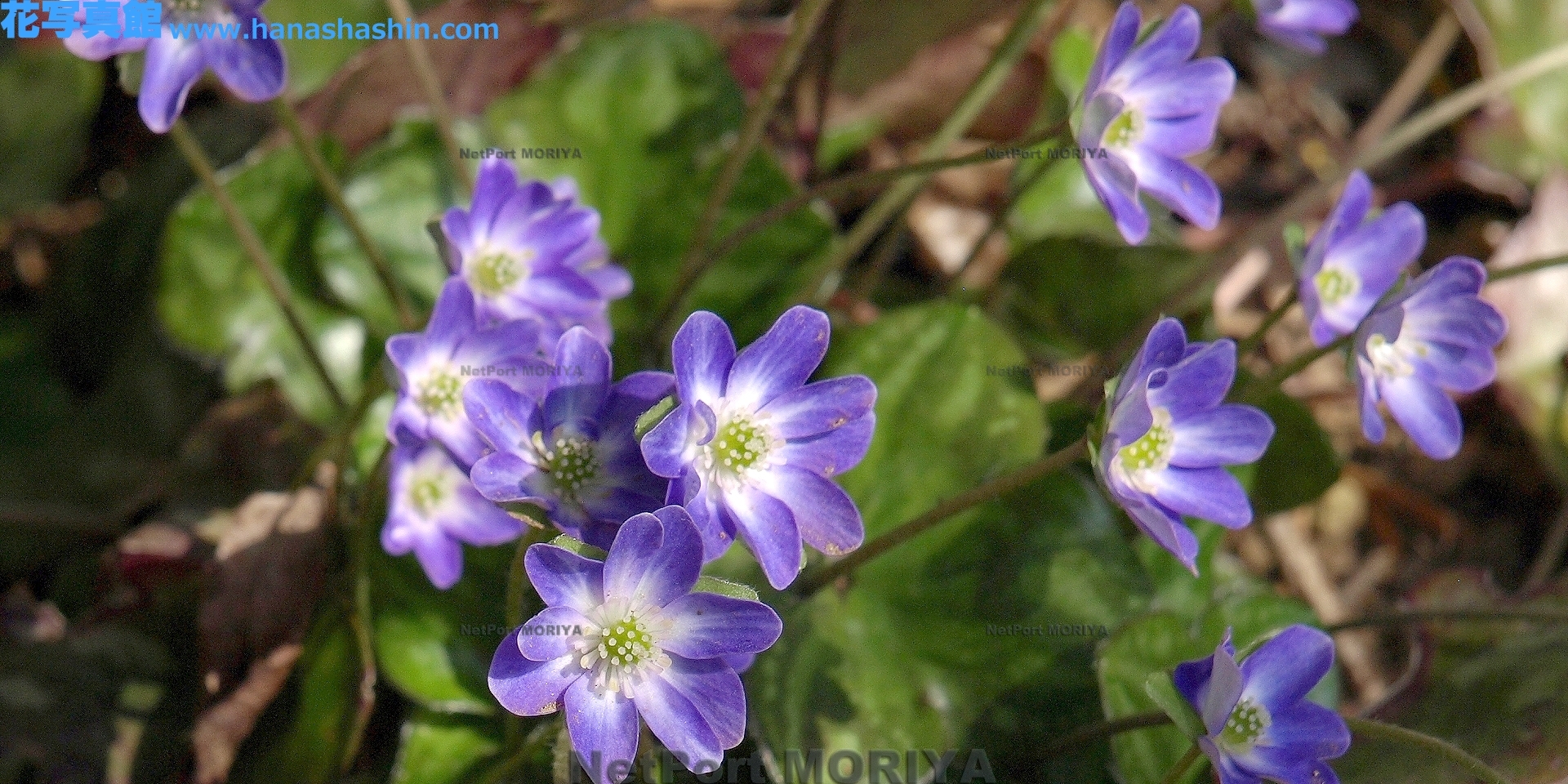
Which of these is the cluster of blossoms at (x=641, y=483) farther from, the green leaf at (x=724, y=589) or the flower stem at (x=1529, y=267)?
the flower stem at (x=1529, y=267)

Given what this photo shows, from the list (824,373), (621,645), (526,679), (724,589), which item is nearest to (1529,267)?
(824,373)

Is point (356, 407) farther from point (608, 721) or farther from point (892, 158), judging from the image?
point (892, 158)

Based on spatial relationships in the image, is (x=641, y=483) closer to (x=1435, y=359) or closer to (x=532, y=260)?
(x=532, y=260)

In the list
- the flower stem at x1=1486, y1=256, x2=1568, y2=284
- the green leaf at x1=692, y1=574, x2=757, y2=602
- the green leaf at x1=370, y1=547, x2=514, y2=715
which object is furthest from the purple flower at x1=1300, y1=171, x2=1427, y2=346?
the green leaf at x1=370, y1=547, x2=514, y2=715

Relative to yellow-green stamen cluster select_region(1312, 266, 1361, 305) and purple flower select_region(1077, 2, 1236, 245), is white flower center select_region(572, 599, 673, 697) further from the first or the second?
yellow-green stamen cluster select_region(1312, 266, 1361, 305)

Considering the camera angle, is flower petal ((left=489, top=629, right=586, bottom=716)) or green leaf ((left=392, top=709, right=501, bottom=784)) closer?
flower petal ((left=489, top=629, right=586, bottom=716))

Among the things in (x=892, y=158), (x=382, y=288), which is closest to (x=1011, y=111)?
(x=892, y=158)

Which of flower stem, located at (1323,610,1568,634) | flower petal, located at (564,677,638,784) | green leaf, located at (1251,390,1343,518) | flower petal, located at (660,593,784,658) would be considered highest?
flower petal, located at (660,593,784,658)
